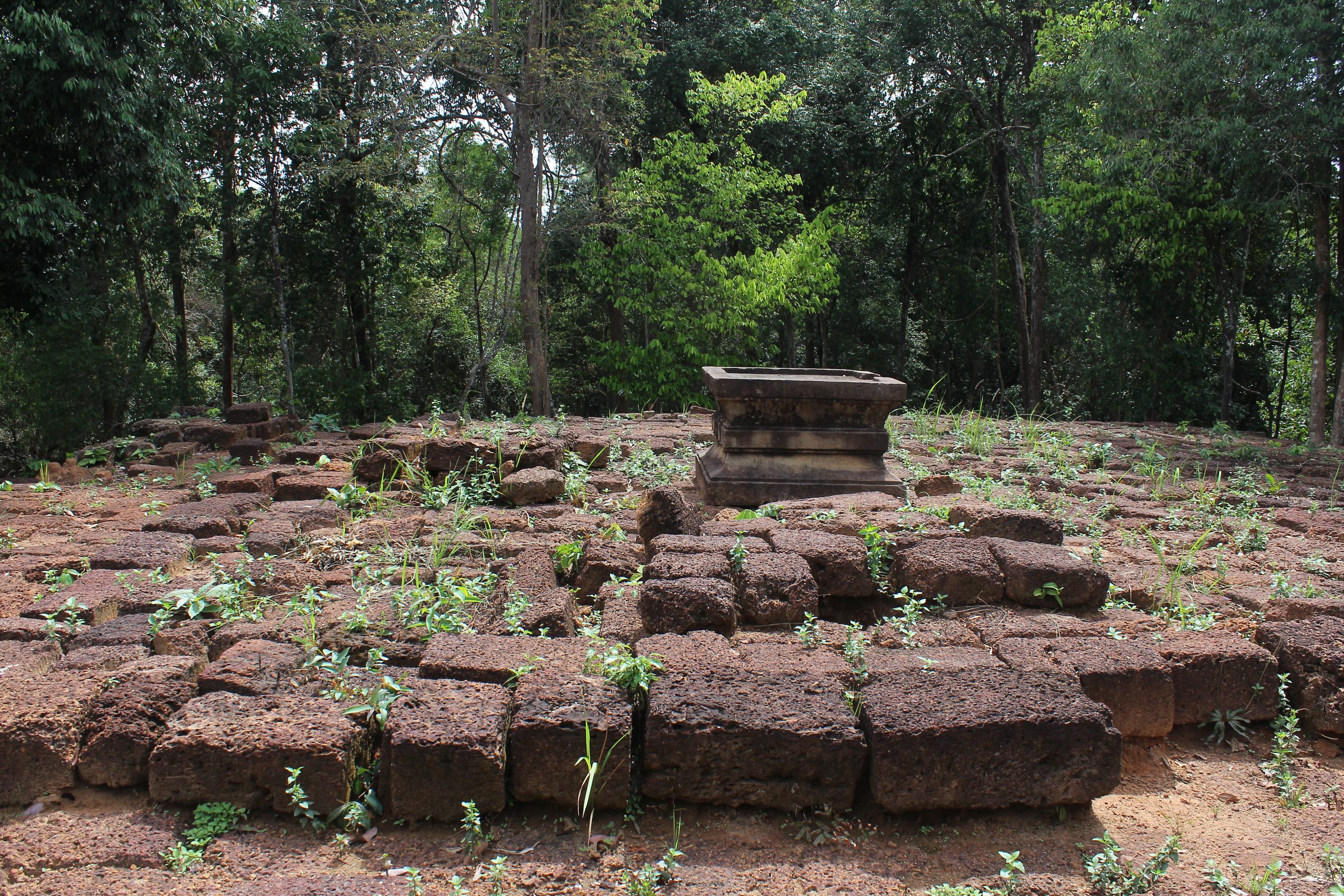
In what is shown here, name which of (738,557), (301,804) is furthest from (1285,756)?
(301,804)

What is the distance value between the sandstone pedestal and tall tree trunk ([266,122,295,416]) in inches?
348

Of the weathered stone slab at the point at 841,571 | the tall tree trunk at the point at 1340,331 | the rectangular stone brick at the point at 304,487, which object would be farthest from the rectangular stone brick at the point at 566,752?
the tall tree trunk at the point at 1340,331

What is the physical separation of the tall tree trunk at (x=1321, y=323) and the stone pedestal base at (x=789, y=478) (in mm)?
6827

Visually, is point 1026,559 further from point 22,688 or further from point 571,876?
point 22,688

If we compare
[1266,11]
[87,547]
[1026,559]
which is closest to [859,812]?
[1026,559]

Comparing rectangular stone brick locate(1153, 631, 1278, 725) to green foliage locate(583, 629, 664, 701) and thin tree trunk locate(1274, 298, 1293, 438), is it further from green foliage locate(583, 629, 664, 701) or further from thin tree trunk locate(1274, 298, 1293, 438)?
thin tree trunk locate(1274, 298, 1293, 438)

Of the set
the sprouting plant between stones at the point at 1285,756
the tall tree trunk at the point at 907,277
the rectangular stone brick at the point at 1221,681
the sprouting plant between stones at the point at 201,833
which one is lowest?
the sprouting plant between stones at the point at 201,833

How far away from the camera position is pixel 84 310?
1145cm

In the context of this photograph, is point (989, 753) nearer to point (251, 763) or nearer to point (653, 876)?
point (653, 876)

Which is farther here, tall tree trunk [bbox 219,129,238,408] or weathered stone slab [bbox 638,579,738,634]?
tall tree trunk [bbox 219,129,238,408]

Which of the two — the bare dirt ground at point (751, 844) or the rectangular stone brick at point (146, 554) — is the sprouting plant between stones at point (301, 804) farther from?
the rectangular stone brick at point (146, 554)

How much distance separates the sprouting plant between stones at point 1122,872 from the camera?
6.97 feet

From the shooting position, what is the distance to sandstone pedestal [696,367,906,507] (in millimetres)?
5246

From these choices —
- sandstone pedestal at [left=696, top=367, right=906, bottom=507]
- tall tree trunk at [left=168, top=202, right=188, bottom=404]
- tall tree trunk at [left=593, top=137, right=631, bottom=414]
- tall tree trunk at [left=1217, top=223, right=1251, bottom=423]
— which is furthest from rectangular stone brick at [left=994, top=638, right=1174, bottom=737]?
tall tree trunk at [left=168, top=202, right=188, bottom=404]
